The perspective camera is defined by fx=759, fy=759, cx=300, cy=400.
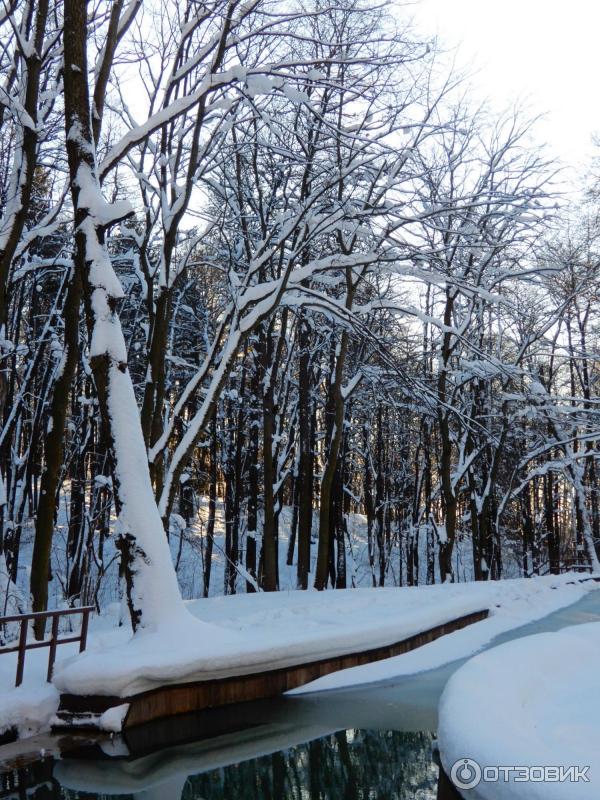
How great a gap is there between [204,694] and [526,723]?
3.97 m

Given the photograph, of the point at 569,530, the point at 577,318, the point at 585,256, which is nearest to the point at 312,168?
the point at 585,256

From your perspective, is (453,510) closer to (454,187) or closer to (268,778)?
(454,187)

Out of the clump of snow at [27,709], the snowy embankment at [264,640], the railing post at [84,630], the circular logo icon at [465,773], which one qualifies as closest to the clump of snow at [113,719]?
the snowy embankment at [264,640]

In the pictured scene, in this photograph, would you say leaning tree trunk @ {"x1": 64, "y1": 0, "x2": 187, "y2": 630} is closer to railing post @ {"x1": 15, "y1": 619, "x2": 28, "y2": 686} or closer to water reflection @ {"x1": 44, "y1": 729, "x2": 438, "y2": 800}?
railing post @ {"x1": 15, "y1": 619, "x2": 28, "y2": 686}

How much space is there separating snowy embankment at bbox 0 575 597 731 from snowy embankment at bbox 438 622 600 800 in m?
2.59

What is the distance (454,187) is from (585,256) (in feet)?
22.3

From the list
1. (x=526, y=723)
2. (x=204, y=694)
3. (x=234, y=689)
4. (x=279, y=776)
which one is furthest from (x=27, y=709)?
(x=526, y=723)

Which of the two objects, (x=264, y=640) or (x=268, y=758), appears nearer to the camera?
(x=268, y=758)

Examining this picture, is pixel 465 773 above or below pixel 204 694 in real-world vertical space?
above

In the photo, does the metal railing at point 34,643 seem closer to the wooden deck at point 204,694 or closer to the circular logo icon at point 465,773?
the wooden deck at point 204,694

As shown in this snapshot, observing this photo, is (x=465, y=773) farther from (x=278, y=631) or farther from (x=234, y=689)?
(x=278, y=631)

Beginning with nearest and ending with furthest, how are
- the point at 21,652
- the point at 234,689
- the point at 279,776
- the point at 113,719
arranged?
the point at 279,776
the point at 113,719
the point at 21,652
the point at 234,689

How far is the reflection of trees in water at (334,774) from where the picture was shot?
548 centimetres

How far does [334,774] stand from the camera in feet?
19.4
